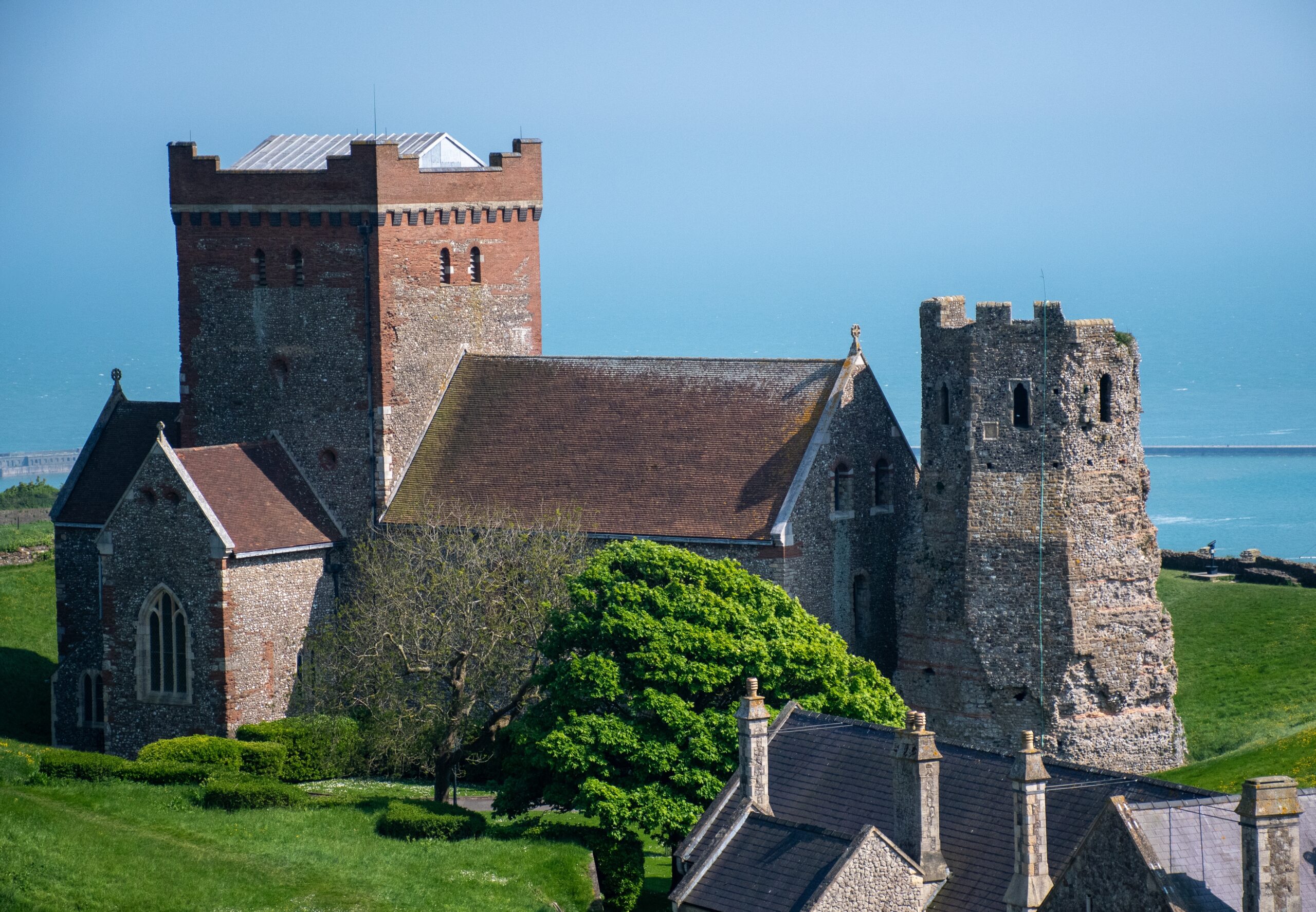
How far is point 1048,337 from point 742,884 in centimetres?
1810

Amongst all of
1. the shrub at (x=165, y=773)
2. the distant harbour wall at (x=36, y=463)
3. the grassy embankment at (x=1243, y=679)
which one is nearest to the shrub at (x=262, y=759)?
the shrub at (x=165, y=773)

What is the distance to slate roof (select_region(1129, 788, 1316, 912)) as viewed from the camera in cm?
2717

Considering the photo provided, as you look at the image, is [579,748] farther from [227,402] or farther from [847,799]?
[227,402]

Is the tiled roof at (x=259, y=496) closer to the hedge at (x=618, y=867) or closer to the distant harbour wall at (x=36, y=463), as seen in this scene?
the hedge at (x=618, y=867)

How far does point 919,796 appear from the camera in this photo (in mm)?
32344

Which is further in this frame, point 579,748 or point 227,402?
point 227,402

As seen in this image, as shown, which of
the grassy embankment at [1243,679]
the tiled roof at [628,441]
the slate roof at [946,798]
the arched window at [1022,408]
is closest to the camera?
the slate roof at [946,798]

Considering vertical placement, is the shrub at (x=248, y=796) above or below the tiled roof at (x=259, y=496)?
below

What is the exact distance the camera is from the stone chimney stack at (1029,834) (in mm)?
29953

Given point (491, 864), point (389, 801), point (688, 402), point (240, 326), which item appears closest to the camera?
point (491, 864)

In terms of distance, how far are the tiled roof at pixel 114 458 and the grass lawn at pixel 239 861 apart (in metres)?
14.7

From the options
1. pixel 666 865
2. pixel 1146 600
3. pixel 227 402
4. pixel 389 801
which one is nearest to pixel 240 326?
pixel 227 402

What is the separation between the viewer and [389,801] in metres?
43.8

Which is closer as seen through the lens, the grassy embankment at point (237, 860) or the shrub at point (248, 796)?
the grassy embankment at point (237, 860)
